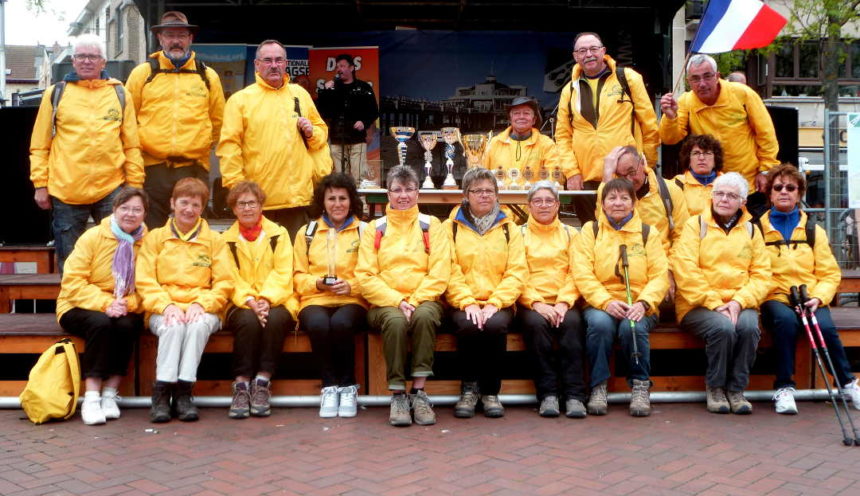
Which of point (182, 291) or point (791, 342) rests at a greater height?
point (182, 291)

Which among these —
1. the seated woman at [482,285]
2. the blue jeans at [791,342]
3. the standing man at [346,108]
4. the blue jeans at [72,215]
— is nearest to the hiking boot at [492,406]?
the seated woman at [482,285]

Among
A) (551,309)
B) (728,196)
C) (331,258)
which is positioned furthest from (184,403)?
(728,196)

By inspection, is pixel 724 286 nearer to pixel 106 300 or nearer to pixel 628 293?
pixel 628 293

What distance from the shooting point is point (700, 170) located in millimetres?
6348

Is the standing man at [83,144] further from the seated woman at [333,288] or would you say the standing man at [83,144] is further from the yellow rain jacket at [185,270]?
the seated woman at [333,288]

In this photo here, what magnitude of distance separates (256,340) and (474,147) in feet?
8.86

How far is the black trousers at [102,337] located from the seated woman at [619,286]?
112 inches

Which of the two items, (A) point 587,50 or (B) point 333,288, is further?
(A) point 587,50

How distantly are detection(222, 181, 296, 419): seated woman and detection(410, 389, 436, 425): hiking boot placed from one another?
0.90m

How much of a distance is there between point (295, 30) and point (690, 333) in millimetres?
7373

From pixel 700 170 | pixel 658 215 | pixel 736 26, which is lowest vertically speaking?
pixel 658 215

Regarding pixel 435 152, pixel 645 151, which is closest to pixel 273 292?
pixel 645 151

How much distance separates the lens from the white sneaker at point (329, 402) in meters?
5.32

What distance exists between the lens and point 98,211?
6.35 m
